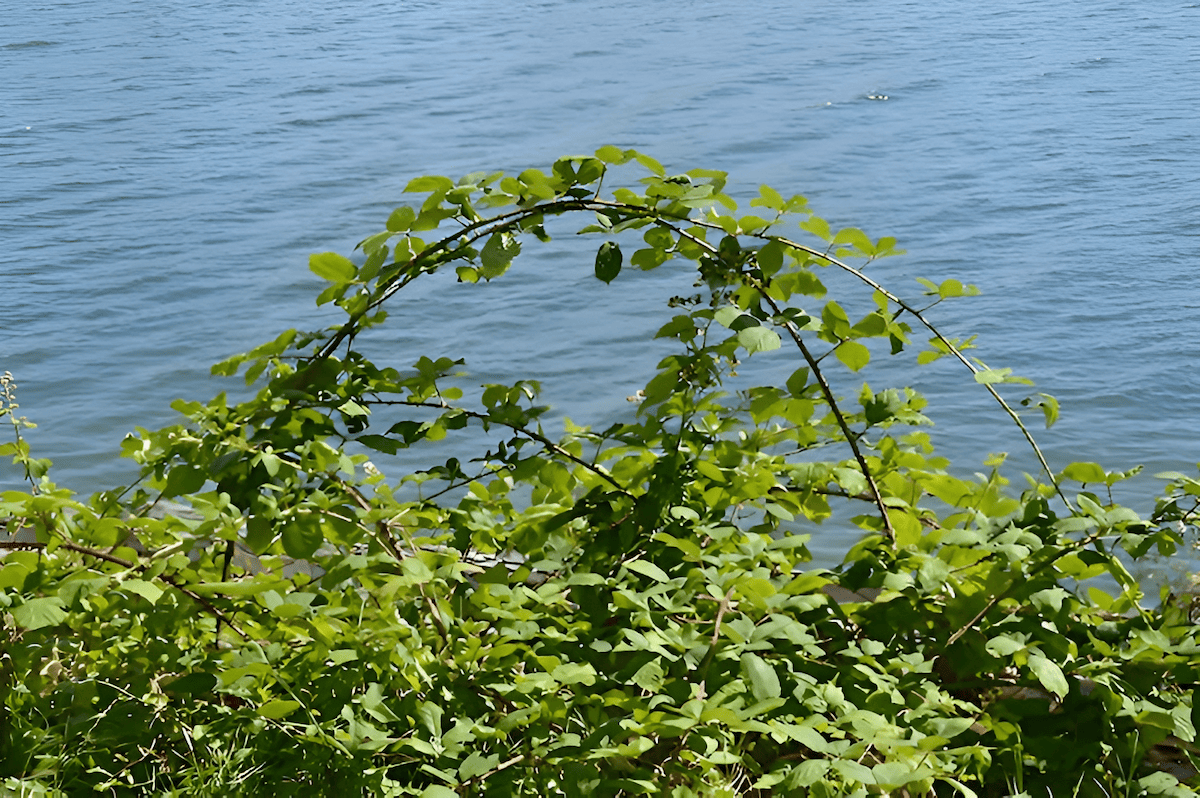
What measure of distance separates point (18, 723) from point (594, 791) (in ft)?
3.84

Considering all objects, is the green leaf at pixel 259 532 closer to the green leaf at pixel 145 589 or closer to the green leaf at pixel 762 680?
the green leaf at pixel 145 589

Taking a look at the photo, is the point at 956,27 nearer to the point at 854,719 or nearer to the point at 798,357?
the point at 798,357

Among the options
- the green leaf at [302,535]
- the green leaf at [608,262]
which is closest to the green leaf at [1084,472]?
the green leaf at [608,262]

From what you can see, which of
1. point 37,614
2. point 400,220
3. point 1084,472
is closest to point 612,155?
point 400,220

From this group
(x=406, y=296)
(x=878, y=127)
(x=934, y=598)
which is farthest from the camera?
(x=878, y=127)

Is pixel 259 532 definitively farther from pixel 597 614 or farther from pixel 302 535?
pixel 597 614

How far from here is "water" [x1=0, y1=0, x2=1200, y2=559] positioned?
6168 millimetres

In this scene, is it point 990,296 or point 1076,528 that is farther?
point 990,296

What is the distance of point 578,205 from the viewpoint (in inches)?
96.1

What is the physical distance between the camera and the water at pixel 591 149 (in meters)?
6.17

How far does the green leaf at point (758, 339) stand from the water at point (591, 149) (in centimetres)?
271

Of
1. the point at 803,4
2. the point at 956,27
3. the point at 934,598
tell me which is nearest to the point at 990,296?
the point at 934,598

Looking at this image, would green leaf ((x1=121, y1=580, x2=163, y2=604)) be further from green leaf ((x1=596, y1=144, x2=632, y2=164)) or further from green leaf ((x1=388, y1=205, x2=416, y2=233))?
green leaf ((x1=596, y1=144, x2=632, y2=164))

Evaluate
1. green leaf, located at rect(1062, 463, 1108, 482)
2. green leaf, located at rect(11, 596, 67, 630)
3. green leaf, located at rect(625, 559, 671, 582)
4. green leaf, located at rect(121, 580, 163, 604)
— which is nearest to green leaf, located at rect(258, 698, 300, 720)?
green leaf, located at rect(121, 580, 163, 604)
